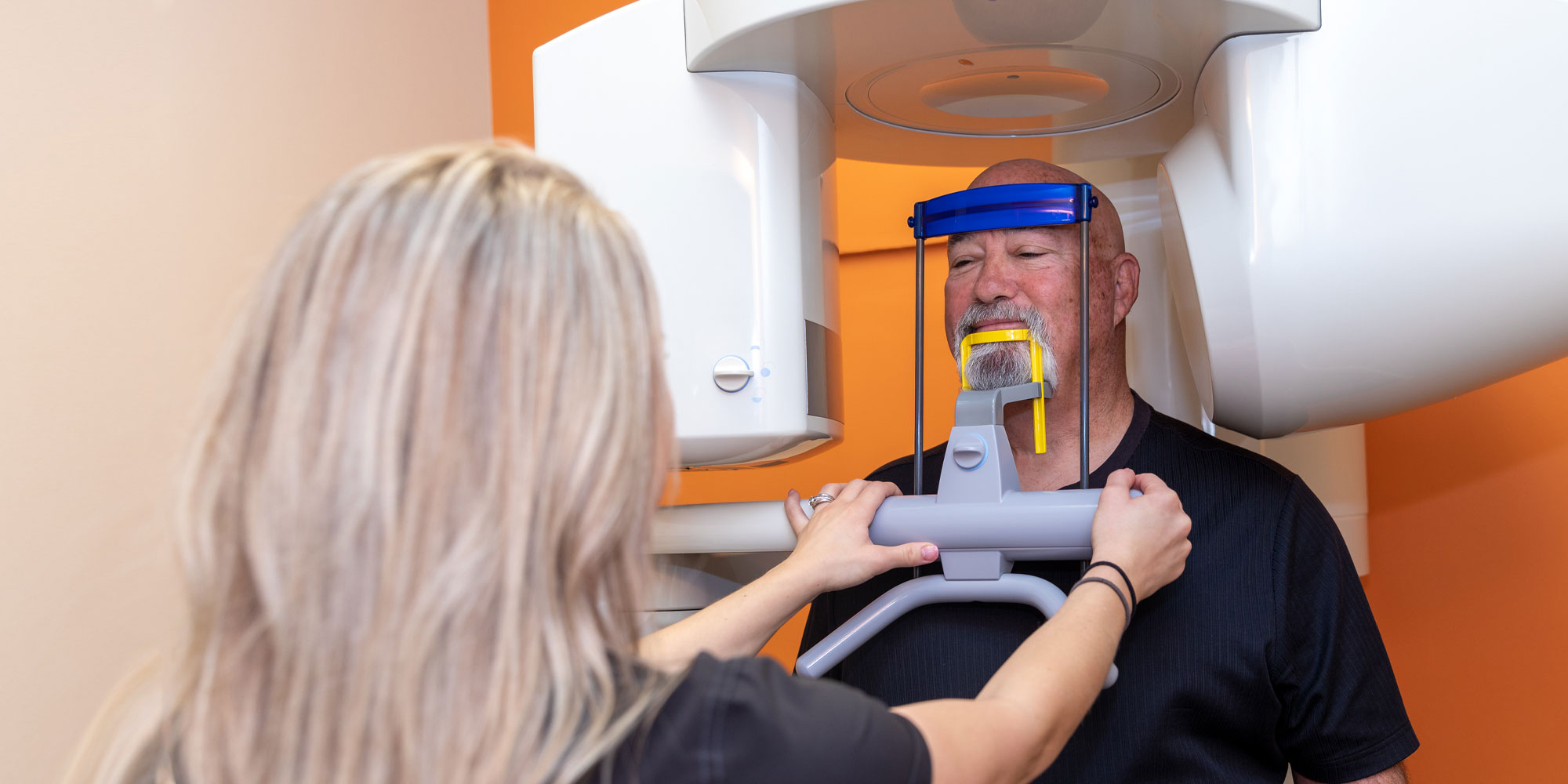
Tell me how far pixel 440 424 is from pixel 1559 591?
172 cm

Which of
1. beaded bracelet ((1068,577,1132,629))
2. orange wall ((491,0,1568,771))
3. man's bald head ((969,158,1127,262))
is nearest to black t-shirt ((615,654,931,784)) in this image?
beaded bracelet ((1068,577,1132,629))

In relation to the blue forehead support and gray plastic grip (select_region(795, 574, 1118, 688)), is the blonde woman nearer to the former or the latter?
gray plastic grip (select_region(795, 574, 1118, 688))

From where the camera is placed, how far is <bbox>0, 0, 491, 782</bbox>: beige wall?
1414 mm

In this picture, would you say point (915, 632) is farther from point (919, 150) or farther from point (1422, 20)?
point (1422, 20)

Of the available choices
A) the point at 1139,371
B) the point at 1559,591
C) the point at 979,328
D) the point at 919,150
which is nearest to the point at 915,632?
the point at 979,328

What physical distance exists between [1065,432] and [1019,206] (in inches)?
14.5

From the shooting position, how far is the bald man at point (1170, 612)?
1231 mm

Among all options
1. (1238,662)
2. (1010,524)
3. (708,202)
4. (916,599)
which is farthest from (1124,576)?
(708,202)

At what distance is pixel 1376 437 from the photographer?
184 centimetres

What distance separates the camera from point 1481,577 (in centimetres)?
174

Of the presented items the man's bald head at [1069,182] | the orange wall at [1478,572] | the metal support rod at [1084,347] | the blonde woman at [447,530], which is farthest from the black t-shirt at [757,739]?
the orange wall at [1478,572]

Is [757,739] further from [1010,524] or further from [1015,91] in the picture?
[1015,91]

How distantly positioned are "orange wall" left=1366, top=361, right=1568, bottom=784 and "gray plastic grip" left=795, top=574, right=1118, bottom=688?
0.97 meters

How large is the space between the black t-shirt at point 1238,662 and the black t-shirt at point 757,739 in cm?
65
